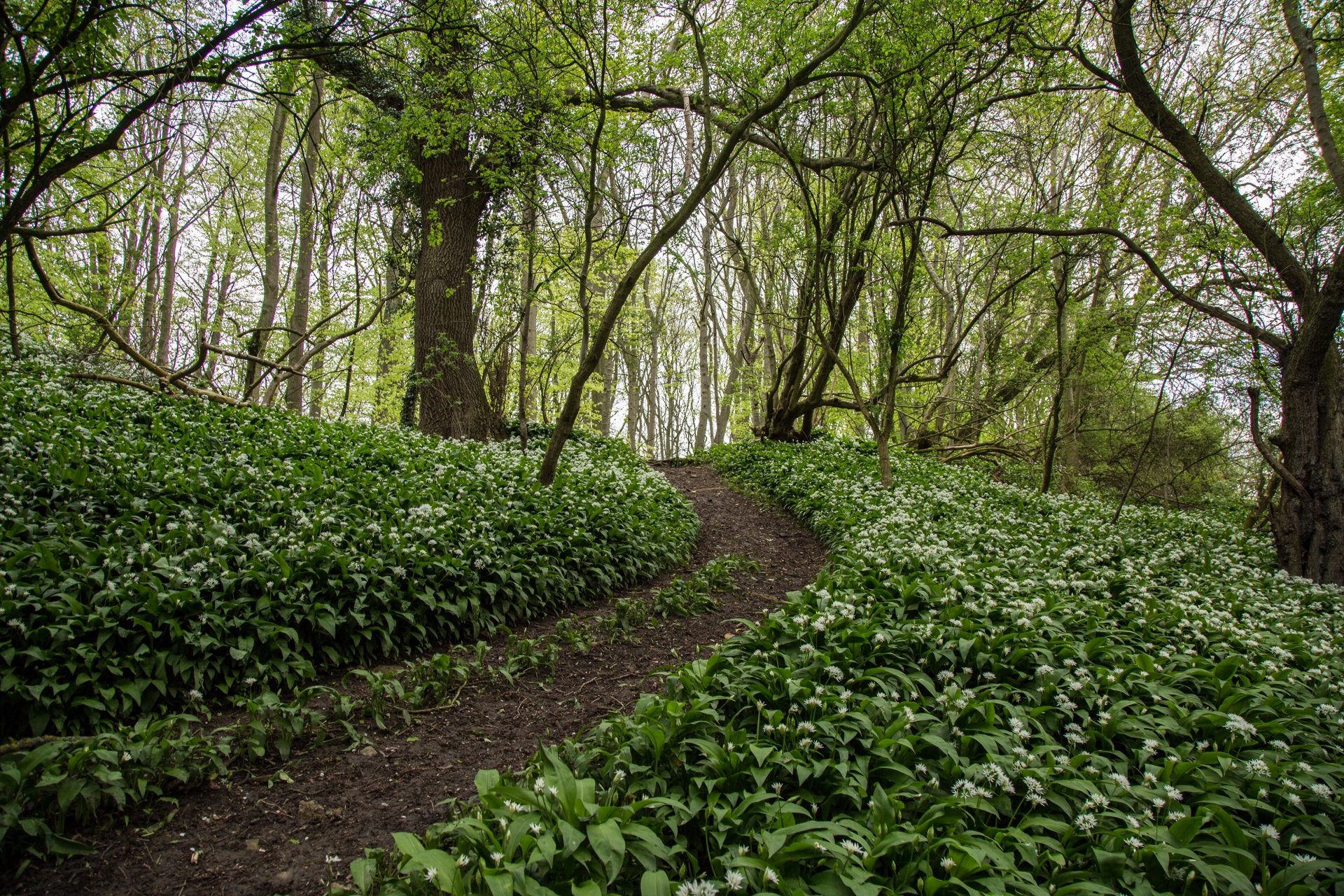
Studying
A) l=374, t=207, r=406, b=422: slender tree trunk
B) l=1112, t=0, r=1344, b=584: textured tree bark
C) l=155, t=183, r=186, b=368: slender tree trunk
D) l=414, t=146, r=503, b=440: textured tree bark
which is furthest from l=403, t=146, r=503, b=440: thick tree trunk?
l=155, t=183, r=186, b=368: slender tree trunk

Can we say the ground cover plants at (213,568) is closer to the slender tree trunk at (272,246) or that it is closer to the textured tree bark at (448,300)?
the textured tree bark at (448,300)

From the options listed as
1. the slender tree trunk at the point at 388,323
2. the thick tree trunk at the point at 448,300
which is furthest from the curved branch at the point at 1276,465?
the slender tree trunk at the point at 388,323

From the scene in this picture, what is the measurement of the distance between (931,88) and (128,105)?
31.7 ft

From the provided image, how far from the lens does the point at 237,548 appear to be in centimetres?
421

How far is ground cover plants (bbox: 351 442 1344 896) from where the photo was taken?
2.12 meters

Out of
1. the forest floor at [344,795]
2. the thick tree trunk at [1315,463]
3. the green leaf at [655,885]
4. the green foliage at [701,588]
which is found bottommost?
the forest floor at [344,795]

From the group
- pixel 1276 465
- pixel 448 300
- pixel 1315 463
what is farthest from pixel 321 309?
pixel 1315 463

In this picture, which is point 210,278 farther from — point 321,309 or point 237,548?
point 237,548

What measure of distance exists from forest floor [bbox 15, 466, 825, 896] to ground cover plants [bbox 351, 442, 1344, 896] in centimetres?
39

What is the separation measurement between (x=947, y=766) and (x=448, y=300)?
10.2 metres

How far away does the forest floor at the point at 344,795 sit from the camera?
2.42m

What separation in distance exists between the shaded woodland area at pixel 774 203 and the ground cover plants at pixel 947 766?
156 inches

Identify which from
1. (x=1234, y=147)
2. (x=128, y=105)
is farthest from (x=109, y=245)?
(x=1234, y=147)

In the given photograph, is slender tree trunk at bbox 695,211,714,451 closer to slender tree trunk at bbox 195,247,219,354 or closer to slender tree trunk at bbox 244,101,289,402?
slender tree trunk at bbox 244,101,289,402
